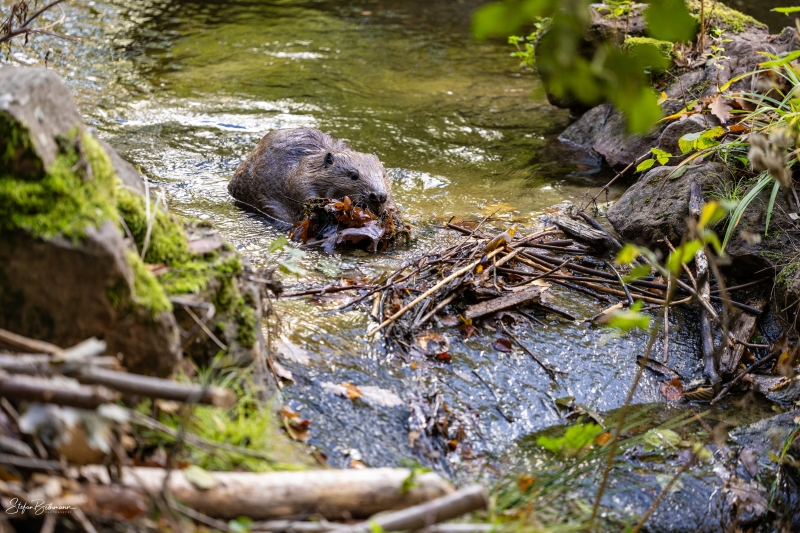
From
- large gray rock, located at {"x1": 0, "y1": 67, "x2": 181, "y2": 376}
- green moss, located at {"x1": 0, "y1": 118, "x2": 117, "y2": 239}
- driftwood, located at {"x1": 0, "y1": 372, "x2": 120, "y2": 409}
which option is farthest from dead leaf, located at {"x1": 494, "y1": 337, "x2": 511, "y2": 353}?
driftwood, located at {"x1": 0, "y1": 372, "x2": 120, "y2": 409}

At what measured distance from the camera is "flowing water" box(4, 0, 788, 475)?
3.35 m

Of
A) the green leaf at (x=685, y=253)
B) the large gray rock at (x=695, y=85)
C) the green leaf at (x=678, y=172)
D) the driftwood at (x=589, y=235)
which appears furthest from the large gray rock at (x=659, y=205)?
the green leaf at (x=685, y=253)

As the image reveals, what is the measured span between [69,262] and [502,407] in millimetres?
2081

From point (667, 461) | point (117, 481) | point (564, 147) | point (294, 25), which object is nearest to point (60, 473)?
point (117, 481)

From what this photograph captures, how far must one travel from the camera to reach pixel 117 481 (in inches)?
75.9

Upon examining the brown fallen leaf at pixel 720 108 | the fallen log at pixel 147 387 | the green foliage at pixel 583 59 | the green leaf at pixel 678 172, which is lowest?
the green leaf at pixel 678 172

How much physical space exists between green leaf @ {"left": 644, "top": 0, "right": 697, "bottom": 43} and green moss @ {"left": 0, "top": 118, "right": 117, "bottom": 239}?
5.66ft

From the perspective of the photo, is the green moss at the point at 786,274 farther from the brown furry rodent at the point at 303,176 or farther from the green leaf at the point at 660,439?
the brown furry rodent at the point at 303,176

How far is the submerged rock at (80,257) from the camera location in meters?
2.17

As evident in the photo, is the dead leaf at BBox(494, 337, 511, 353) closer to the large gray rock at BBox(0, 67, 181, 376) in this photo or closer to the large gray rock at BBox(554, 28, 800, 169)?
the large gray rock at BBox(0, 67, 181, 376)

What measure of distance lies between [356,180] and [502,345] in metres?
2.36

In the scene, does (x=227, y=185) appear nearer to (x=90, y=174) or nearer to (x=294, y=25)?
(x=90, y=174)

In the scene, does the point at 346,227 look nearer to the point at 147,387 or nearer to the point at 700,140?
the point at 700,140

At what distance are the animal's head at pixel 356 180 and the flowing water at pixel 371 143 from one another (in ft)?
1.37
